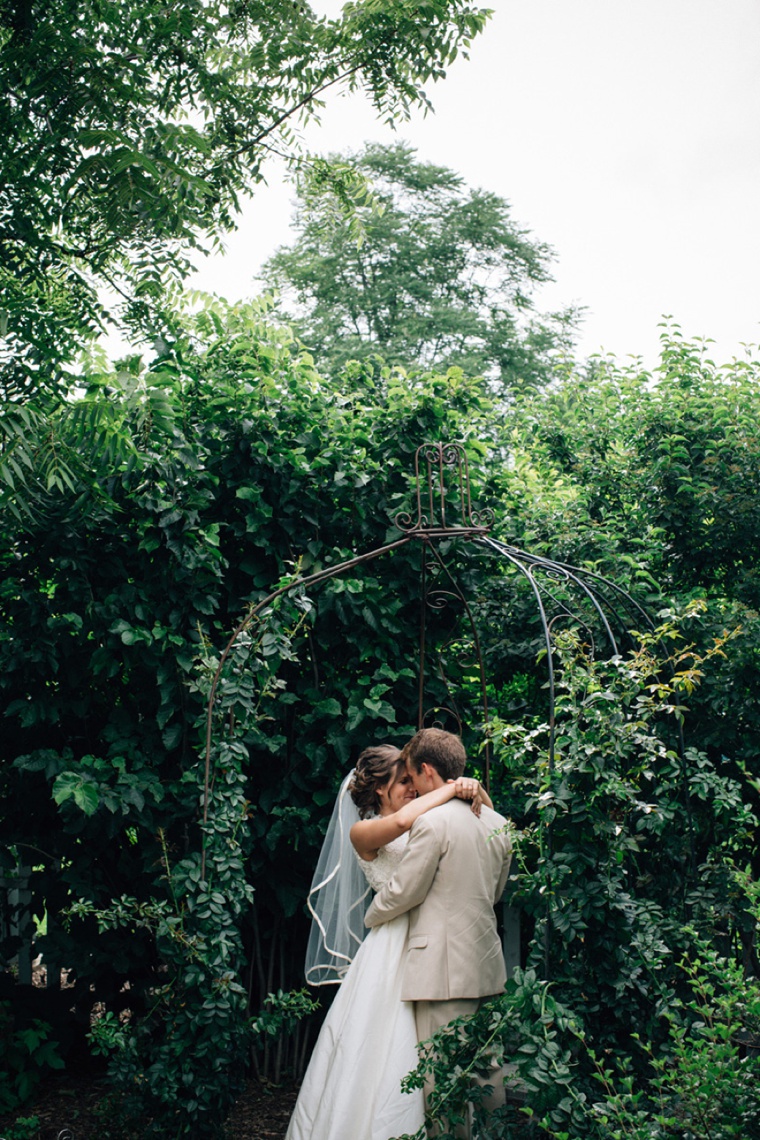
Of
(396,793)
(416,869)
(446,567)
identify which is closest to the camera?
(416,869)

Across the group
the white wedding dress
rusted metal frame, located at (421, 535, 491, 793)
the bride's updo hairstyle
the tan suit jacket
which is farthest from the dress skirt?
rusted metal frame, located at (421, 535, 491, 793)

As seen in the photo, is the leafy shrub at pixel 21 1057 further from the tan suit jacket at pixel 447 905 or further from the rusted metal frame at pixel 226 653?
the tan suit jacket at pixel 447 905

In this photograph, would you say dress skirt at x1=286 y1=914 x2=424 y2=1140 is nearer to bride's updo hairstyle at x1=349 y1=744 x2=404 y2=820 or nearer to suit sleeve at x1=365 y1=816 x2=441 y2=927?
suit sleeve at x1=365 y1=816 x2=441 y2=927

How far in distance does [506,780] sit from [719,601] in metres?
1.49

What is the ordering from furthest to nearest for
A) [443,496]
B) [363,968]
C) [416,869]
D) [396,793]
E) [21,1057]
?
[21,1057]
[443,496]
[396,793]
[363,968]
[416,869]

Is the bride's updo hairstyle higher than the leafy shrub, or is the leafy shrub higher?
the bride's updo hairstyle

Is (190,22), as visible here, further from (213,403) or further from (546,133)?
(546,133)

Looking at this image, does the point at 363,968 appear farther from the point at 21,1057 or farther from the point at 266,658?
the point at 21,1057

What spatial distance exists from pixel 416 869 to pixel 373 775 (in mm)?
516

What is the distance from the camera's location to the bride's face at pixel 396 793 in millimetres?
3863

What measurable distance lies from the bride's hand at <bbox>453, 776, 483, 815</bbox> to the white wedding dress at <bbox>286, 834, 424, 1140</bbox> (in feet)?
1.29

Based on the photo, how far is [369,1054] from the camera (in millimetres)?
3496

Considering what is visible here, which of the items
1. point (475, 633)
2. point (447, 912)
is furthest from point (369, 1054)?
point (475, 633)

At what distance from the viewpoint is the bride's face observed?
3863 millimetres
